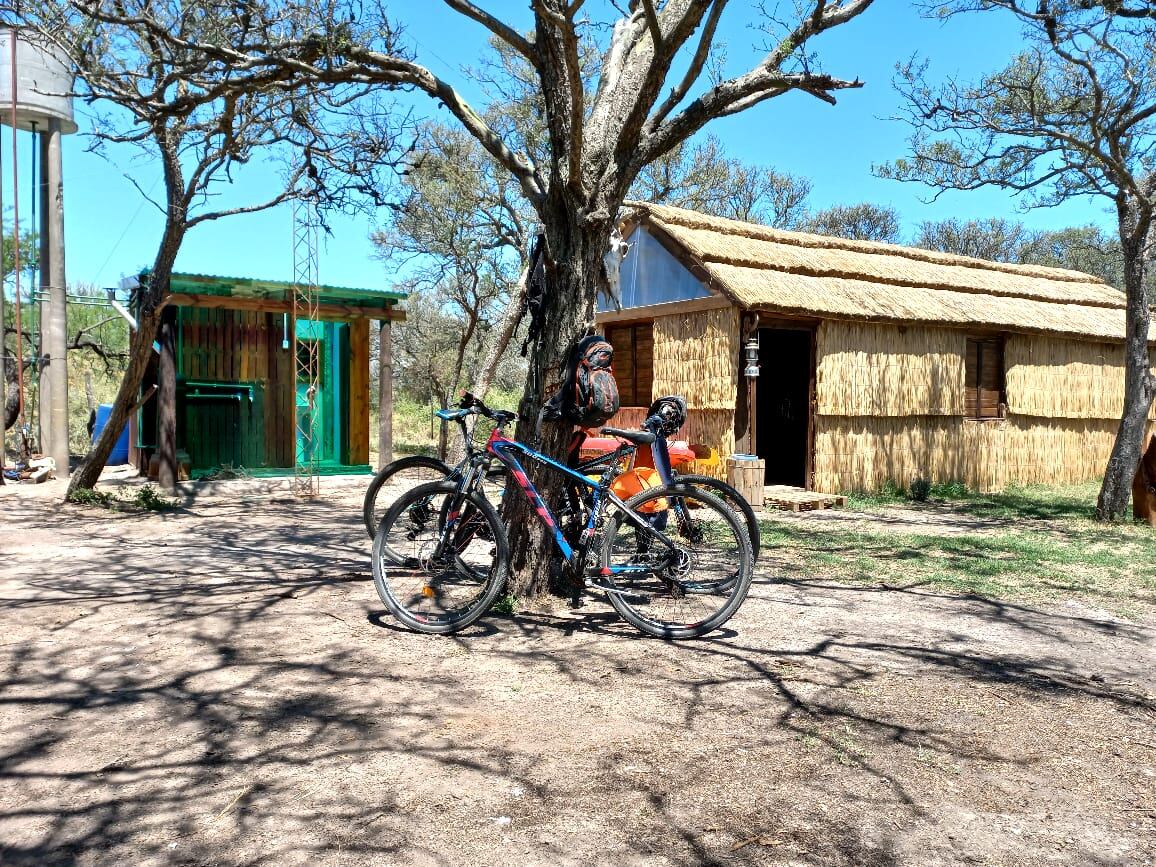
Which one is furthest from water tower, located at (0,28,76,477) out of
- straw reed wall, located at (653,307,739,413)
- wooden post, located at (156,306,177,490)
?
straw reed wall, located at (653,307,739,413)

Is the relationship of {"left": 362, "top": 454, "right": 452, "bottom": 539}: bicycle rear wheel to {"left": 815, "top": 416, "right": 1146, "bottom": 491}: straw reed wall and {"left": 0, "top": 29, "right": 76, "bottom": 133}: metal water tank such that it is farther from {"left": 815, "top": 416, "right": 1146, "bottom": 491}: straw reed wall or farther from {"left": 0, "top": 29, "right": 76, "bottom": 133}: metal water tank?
{"left": 0, "top": 29, "right": 76, "bottom": 133}: metal water tank

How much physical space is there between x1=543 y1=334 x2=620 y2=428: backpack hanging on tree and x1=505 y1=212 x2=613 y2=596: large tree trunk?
0.33ft

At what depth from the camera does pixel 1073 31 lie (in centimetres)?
976

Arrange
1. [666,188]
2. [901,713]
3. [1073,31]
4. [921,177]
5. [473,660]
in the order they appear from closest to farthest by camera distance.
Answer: [901,713] < [473,660] < [1073,31] < [921,177] < [666,188]

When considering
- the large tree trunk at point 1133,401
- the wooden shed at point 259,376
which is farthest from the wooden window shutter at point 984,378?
the wooden shed at point 259,376

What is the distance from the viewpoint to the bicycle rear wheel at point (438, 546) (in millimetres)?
4559

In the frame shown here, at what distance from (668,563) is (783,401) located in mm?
11502

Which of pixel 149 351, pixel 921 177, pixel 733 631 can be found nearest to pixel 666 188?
pixel 921 177

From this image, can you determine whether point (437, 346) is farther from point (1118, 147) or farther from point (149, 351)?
point (1118, 147)

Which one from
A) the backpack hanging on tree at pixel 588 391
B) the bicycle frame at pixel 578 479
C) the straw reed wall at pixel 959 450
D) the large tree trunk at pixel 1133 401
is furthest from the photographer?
the straw reed wall at pixel 959 450

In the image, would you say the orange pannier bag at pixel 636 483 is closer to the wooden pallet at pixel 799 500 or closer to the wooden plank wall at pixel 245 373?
the wooden pallet at pixel 799 500

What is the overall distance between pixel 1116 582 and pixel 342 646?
18.4 ft

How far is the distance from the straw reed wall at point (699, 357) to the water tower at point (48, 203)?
9.34 m

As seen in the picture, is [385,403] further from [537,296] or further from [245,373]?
[537,296]
